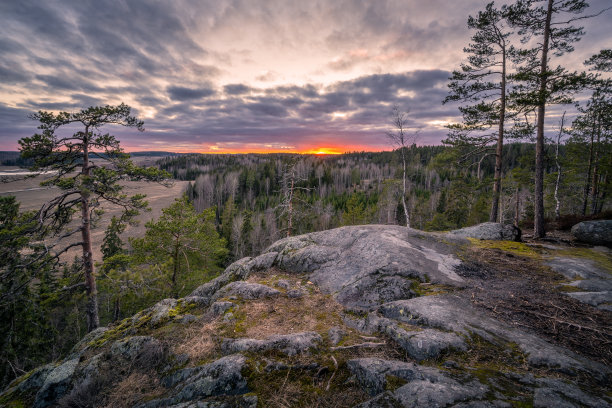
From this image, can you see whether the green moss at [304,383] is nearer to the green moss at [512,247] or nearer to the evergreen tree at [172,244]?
the green moss at [512,247]

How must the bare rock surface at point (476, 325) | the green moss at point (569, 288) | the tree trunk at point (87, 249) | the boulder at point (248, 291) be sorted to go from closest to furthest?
1. the bare rock surface at point (476, 325)
2. the green moss at point (569, 288)
3. the boulder at point (248, 291)
4. the tree trunk at point (87, 249)

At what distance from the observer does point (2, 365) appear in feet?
48.9

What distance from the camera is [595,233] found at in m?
11.4

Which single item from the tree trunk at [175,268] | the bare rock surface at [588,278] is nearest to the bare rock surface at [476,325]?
the bare rock surface at [588,278]

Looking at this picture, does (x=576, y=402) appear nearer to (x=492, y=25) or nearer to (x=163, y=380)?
(x=163, y=380)

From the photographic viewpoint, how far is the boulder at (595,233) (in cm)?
1107

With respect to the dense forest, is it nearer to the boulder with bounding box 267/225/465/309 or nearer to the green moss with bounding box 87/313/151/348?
the boulder with bounding box 267/225/465/309

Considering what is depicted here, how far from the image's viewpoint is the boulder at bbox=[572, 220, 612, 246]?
1107cm

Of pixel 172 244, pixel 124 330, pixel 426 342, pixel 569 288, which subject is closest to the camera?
pixel 426 342

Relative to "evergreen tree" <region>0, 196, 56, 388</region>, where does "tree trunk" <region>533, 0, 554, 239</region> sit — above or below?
above

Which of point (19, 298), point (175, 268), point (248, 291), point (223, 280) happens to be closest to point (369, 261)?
point (248, 291)

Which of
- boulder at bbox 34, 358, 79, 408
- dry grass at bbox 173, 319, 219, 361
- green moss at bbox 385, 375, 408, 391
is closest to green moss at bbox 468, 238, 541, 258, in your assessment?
green moss at bbox 385, 375, 408, 391

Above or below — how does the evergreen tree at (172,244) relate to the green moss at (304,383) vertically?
below

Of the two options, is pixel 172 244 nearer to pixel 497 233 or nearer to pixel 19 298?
pixel 19 298
